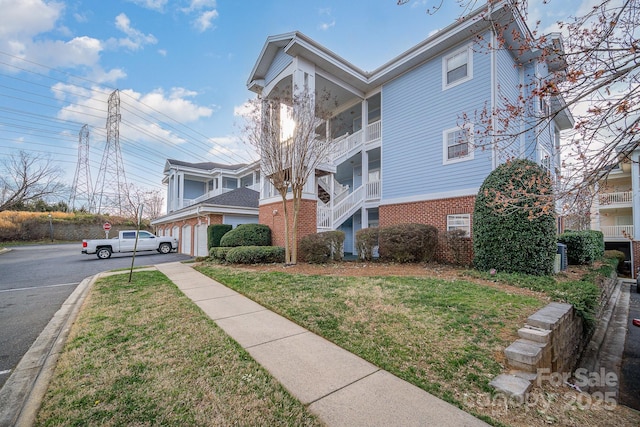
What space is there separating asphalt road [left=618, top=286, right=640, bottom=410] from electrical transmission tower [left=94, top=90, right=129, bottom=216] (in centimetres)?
4317

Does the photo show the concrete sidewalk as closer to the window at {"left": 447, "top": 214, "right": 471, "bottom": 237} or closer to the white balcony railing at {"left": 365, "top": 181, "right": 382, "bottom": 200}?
the window at {"left": 447, "top": 214, "right": 471, "bottom": 237}

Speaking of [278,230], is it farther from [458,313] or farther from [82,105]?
[82,105]

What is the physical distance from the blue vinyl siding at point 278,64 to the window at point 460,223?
9.25 metres

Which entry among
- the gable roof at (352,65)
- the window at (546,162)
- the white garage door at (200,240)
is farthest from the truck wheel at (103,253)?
the window at (546,162)

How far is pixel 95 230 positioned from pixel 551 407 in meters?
43.2

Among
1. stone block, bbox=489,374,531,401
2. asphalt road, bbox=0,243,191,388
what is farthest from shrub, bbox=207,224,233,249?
stone block, bbox=489,374,531,401

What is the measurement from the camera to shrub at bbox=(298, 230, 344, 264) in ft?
32.6

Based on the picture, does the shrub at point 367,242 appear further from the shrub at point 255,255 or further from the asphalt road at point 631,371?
the asphalt road at point 631,371

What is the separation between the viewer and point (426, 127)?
1121 centimetres

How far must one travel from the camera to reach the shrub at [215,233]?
47.4 ft

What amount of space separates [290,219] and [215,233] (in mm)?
5562

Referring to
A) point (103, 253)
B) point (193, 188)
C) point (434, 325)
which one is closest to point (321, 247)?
point (434, 325)

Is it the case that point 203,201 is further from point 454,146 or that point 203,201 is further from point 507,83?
point 507,83

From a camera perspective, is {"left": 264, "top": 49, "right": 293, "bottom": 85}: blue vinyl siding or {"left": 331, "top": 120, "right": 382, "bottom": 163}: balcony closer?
{"left": 264, "top": 49, "right": 293, "bottom": 85}: blue vinyl siding
